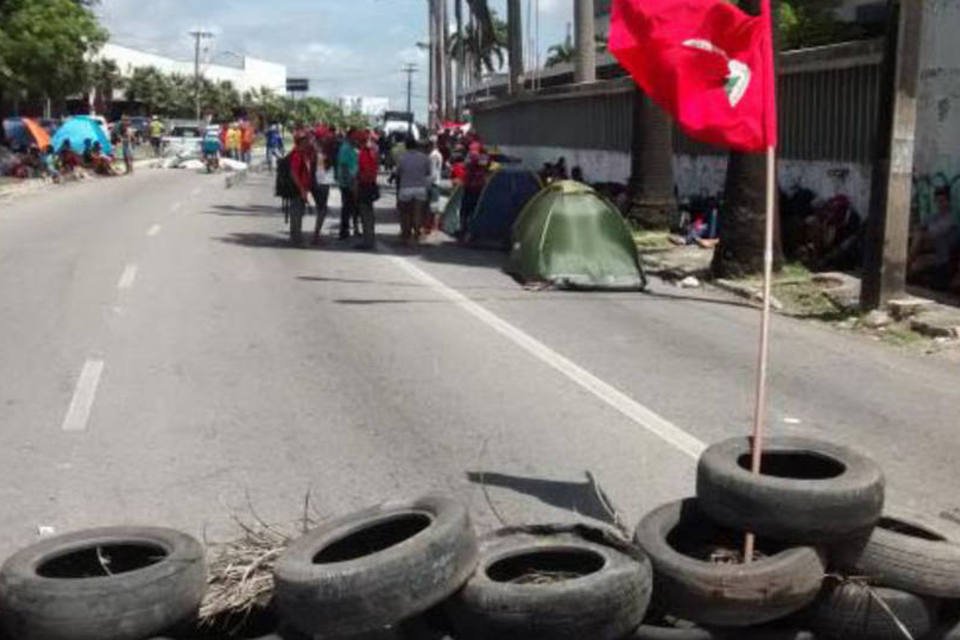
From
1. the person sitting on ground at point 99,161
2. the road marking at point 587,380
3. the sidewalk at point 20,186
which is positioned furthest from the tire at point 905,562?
the person sitting on ground at point 99,161

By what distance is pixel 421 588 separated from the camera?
430 centimetres

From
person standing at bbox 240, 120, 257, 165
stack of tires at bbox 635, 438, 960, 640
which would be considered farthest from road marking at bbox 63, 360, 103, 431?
person standing at bbox 240, 120, 257, 165

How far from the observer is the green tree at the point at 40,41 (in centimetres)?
4162

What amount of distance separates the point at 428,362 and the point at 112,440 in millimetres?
3437

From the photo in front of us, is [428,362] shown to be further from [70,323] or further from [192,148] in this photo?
[192,148]

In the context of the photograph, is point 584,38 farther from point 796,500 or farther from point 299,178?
point 796,500

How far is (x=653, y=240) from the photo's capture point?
22.7m

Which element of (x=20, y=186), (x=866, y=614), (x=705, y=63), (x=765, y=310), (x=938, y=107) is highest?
(x=705, y=63)

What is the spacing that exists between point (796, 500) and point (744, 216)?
13056mm

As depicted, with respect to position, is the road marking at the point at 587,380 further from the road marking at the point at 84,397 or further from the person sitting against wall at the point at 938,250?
the person sitting against wall at the point at 938,250

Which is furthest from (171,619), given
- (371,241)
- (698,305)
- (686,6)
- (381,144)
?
(381,144)

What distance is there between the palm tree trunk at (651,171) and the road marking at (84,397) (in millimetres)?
14805

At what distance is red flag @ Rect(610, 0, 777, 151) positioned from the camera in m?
6.13

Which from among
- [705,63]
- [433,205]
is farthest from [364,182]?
[705,63]
